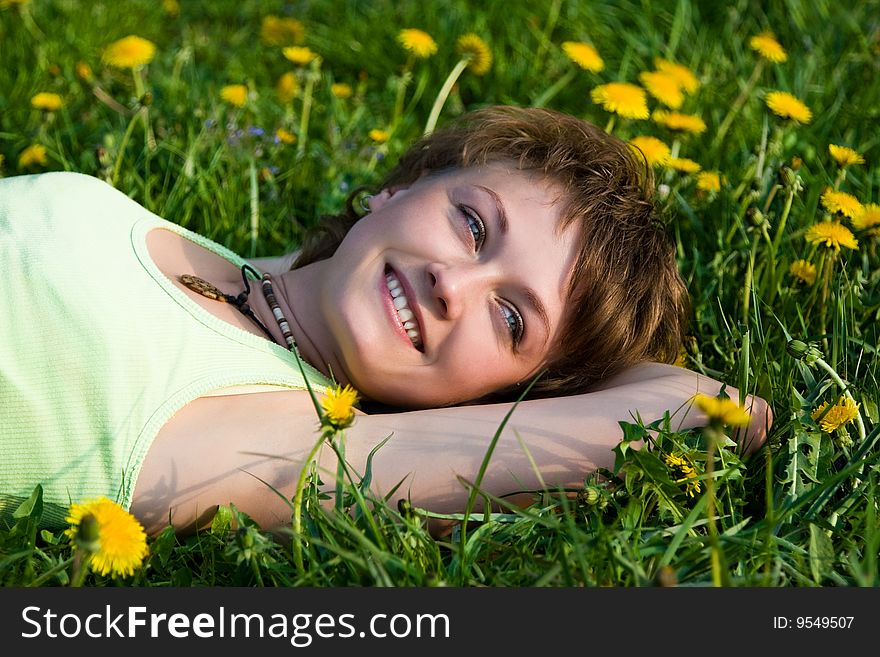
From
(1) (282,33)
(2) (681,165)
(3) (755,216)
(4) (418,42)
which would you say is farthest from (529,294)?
(1) (282,33)

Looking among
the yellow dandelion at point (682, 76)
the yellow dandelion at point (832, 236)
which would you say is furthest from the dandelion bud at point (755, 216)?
the yellow dandelion at point (682, 76)

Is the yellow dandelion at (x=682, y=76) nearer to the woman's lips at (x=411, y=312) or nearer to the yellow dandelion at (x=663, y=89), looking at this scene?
the yellow dandelion at (x=663, y=89)

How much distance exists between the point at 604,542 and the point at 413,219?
0.86 m

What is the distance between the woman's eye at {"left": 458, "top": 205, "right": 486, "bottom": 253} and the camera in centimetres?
197

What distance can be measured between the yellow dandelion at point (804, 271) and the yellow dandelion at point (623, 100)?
2.04ft

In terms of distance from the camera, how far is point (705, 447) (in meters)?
1.80

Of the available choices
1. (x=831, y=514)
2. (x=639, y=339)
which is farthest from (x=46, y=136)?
(x=831, y=514)

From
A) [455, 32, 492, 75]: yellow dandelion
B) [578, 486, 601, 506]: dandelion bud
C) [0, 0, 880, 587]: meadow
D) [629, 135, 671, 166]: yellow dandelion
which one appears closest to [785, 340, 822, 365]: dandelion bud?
[0, 0, 880, 587]: meadow

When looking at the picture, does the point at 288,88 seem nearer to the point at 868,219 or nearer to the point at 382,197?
the point at 382,197

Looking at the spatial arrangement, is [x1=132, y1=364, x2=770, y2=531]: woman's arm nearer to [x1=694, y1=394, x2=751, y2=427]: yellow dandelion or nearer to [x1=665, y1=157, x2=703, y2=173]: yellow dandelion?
[x1=694, y1=394, x2=751, y2=427]: yellow dandelion

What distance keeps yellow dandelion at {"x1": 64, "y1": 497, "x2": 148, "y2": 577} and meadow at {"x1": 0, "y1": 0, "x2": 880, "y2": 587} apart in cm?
4

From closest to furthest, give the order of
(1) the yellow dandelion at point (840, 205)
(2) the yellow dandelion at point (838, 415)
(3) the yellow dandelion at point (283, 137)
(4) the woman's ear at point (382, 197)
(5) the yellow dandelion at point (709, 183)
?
(2) the yellow dandelion at point (838, 415) < (1) the yellow dandelion at point (840, 205) < (4) the woman's ear at point (382, 197) < (5) the yellow dandelion at point (709, 183) < (3) the yellow dandelion at point (283, 137)

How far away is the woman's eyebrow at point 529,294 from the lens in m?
1.94

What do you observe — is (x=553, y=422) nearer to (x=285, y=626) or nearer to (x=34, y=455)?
(x=285, y=626)
